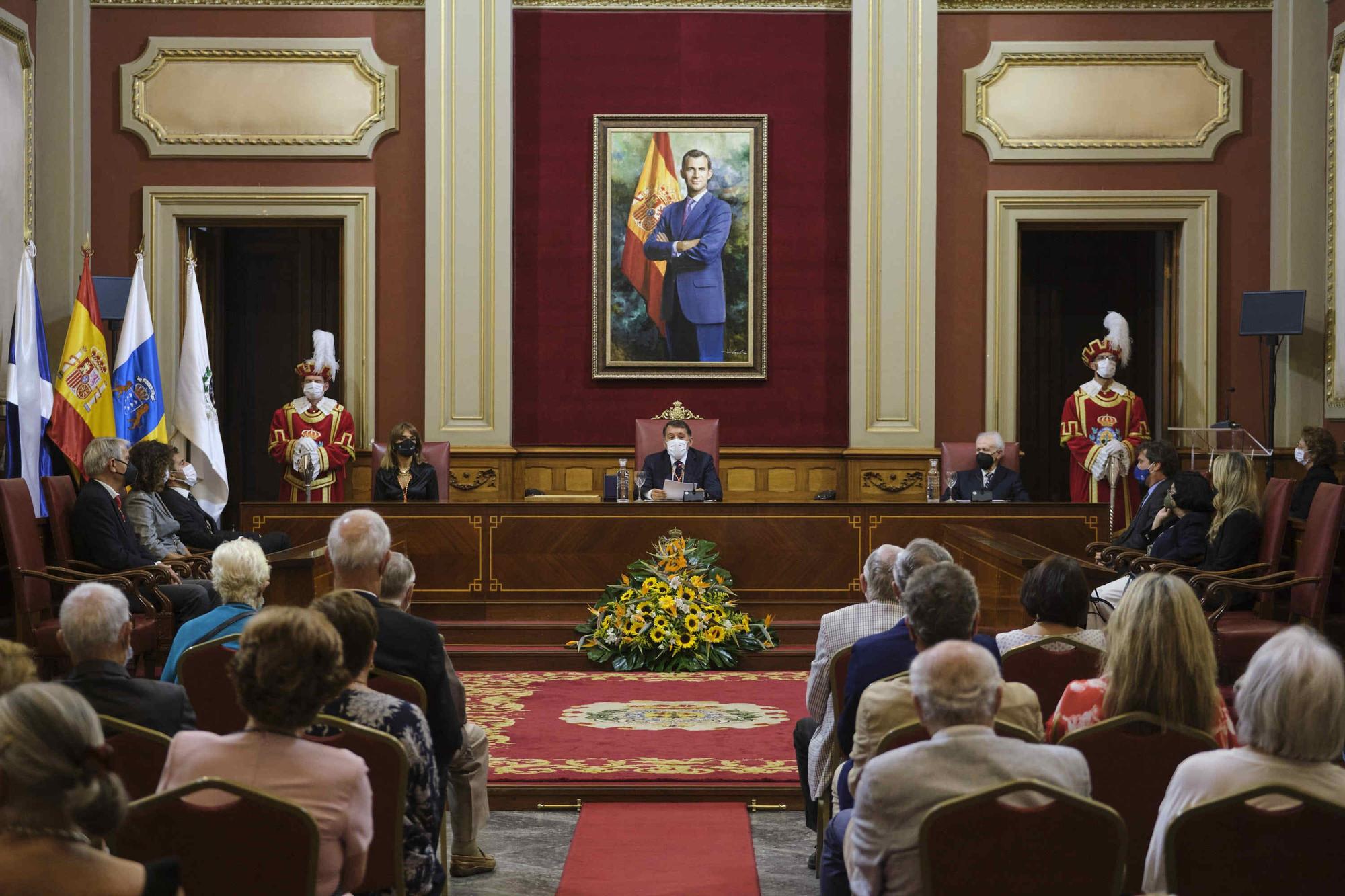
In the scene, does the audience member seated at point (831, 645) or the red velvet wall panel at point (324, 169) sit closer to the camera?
the audience member seated at point (831, 645)

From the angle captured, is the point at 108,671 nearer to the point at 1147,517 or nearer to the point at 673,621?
the point at 673,621

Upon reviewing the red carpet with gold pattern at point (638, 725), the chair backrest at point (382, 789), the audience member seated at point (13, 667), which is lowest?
the red carpet with gold pattern at point (638, 725)

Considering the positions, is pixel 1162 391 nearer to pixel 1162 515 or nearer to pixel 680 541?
pixel 1162 515

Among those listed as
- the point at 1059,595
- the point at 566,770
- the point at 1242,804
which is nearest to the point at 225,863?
the point at 1242,804

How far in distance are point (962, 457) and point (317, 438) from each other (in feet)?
14.3

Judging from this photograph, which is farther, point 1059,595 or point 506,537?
point 506,537

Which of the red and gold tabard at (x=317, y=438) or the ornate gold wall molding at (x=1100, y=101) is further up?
the ornate gold wall molding at (x=1100, y=101)

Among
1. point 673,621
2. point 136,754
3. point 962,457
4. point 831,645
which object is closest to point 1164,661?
point 831,645

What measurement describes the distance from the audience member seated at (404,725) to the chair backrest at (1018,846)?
3.47ft

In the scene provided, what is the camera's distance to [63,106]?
379 inches

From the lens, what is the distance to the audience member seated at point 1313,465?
24.5 feet

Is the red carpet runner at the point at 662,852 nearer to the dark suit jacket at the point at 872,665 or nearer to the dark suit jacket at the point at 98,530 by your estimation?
the dark suit jacket at the point at 872,665

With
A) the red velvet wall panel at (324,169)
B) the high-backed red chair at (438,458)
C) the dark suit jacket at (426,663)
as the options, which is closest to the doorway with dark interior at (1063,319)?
the red velvet wall panel at (324,169)

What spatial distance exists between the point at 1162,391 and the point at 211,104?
284 inches
